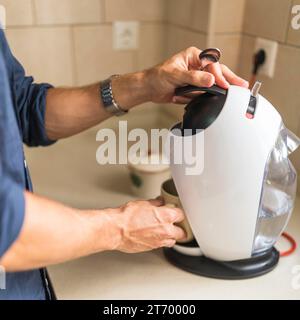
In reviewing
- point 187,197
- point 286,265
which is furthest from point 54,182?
point 286,265

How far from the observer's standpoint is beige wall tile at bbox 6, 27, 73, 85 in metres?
1.06

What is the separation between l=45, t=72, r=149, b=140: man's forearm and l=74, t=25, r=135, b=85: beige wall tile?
1.12 feet

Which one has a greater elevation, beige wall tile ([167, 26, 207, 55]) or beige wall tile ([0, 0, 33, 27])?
beige wall tile ([0, 0, 33, 27])

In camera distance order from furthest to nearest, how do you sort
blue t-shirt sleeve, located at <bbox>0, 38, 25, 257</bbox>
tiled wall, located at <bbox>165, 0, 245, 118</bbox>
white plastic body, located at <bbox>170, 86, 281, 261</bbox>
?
tiled wall, located at <bbox>165, 0, 245, 118</bbox> < white plastic body, located at <bbox>170, 86, 281, 261</bbox> < blue t-shirt sleeve, located at <bbox>0, 38, 25, 257</bbox>

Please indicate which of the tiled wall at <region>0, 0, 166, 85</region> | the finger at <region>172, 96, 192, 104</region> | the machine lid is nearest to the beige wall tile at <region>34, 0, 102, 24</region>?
the tiled wall at <region>0, 0, 166, 85</region>

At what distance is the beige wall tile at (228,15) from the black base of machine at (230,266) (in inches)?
23.3

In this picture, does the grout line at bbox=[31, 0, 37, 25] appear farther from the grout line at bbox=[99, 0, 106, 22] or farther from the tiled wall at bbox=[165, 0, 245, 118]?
the tiled wall at bbox=[165, 0, 245, 118]

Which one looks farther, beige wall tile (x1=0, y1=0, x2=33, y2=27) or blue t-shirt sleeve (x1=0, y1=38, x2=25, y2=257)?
beige wall tile (x1=0, y1=0, x2=33, y2=27)

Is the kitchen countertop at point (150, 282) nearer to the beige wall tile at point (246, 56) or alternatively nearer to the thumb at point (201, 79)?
the thumb at point (201, 79)

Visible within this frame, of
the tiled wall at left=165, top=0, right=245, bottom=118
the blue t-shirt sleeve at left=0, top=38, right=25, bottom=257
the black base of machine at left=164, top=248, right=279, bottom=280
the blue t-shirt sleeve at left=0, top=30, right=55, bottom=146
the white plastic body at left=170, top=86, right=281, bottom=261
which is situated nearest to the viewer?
the blue t-shirt sleeve at left=0, top=38, right=25, bottom=257

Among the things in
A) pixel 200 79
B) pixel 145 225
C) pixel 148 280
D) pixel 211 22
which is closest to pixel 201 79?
pixel 200 79

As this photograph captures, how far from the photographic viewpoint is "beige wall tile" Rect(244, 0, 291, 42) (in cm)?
88

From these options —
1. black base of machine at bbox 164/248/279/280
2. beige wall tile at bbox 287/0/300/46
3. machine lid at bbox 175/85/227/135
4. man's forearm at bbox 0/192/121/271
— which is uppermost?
beige wall tile at bbox 287/0/300/46
